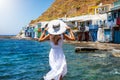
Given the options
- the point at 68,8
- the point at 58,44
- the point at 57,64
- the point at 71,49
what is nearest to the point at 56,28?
the point at 58,44

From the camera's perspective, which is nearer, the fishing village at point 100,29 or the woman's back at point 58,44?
the woman's back at point 58,44

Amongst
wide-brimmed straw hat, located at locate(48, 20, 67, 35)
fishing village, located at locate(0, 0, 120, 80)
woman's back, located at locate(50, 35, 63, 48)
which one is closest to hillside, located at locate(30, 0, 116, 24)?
fishing village, located at locate(0, 0, 120, 80)

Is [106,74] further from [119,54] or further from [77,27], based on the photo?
[77,27]

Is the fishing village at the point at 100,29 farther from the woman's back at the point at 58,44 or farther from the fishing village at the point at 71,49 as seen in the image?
the woman's back at the point at 58,44

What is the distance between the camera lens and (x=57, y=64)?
23.3ft

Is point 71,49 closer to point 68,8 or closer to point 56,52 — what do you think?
point 56,52

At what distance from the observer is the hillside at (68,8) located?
11881 cm

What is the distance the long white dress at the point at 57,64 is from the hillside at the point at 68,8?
102m

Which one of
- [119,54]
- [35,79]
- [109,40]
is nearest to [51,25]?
[35,79]

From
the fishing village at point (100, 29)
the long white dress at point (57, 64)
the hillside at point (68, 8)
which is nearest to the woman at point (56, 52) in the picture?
the long white dress at point (57, 64)

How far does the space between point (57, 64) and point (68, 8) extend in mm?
129194

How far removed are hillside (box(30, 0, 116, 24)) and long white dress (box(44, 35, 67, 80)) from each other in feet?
334

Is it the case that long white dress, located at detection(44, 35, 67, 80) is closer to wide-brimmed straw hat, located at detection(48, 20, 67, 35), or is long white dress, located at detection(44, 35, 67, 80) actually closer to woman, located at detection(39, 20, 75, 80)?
woman, located at detection(39, 20, 75, 80)

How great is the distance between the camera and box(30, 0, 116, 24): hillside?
11881 centimetres
